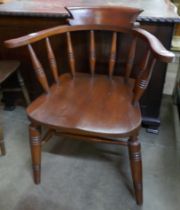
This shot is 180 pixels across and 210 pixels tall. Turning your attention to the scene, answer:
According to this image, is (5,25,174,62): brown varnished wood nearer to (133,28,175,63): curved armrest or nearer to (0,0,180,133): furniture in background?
(133,28,175,63): curved armrest

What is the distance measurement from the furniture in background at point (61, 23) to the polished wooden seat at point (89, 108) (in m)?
0.30

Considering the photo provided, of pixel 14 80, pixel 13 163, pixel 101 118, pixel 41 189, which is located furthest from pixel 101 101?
pixel 14 80

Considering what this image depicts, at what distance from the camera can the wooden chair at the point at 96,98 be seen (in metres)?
1.00

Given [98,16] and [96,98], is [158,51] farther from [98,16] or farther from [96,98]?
[98,16]

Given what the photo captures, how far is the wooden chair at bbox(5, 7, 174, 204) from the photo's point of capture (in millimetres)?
1003

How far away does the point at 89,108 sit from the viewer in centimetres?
111

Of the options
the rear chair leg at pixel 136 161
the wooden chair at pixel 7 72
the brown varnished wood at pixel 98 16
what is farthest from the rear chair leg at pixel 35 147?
the brown varnished wood at pixel 98 16

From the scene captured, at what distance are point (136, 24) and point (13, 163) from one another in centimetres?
108

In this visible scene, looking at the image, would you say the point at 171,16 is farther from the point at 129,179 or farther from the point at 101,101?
the point at 129,179

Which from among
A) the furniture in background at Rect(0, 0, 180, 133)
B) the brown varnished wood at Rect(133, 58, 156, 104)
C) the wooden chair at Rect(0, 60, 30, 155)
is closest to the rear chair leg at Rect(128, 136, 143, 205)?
the brown varnished wood at Rect(133, 58, 156, 104)

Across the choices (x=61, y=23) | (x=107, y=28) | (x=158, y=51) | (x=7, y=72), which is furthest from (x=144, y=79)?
(x=7, y=72)

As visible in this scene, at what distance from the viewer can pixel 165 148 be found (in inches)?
60.1

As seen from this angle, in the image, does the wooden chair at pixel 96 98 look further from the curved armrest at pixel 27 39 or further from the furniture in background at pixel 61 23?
the furniture in background at pixel 61 23

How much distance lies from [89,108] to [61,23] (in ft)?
2.12
